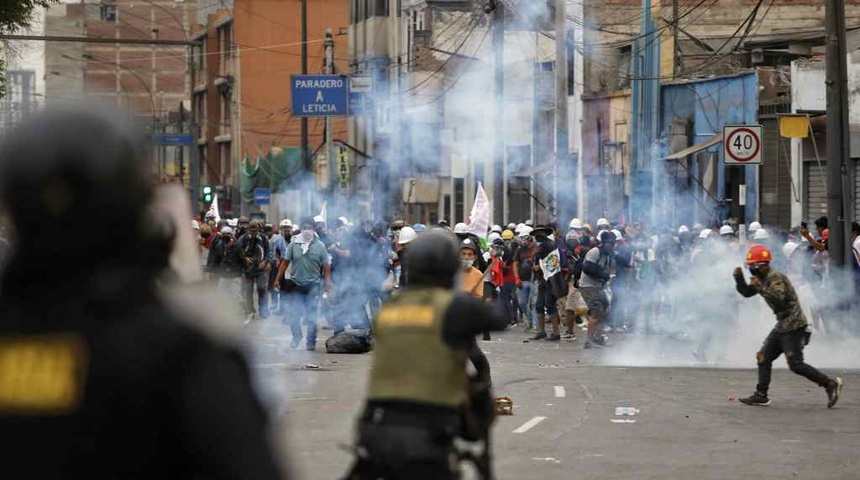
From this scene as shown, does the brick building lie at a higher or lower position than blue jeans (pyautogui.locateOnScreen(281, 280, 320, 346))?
higher

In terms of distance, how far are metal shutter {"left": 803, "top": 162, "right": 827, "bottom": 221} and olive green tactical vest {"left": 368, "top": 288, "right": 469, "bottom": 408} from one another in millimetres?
27389

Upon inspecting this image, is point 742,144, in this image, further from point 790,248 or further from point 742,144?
point 790,248

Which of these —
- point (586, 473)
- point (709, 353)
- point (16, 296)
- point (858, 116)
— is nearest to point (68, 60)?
point (858, 116)

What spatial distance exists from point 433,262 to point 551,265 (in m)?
19.0

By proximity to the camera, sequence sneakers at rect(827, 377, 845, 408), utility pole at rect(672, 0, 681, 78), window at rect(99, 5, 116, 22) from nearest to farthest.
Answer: sneakers at rect(827, 377, 845, 408)
utility pole at rect(672, 0, 681, 78)
window at rect(99, 5, 116, 22)

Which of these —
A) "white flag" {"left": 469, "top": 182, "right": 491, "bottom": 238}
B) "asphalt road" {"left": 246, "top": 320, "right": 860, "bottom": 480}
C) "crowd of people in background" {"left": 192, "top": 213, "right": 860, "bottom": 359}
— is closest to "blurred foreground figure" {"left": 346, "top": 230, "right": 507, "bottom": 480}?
"asphalt road" {"left": 246, "top": 320, "right": 860, "bottom": 480}

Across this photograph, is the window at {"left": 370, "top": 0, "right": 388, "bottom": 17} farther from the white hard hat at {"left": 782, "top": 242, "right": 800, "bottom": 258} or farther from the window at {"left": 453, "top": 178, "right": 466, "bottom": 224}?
the white hard hat at {"left": 782, "top": 242, "right": 800, "bottom": 258}

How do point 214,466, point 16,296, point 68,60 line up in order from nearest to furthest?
1. point 214,466
2. point 16,296
3. point 68,60

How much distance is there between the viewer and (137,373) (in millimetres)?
2557

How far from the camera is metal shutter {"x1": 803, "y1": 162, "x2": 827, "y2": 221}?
33.5 m

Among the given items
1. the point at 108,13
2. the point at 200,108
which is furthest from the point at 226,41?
the point at 108,13

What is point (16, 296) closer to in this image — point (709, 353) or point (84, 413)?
point (84, 413)

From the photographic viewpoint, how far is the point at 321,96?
142 feet

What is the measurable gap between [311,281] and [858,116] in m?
13.1
